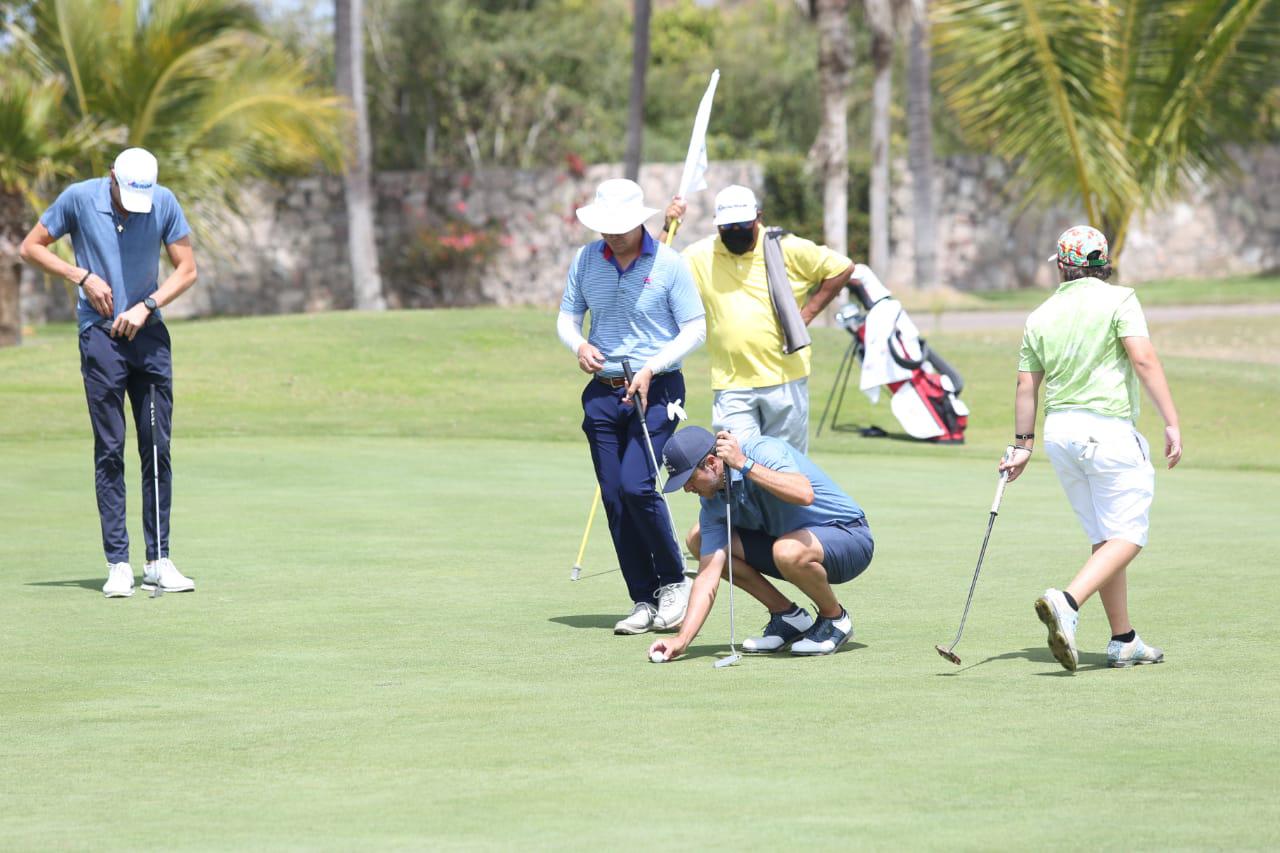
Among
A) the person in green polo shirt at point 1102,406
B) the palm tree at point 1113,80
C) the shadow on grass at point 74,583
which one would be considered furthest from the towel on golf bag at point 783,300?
the palm tree at point 1113,80

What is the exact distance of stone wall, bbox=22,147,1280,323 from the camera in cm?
3822

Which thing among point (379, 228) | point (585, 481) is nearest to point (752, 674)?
point (585, 481)

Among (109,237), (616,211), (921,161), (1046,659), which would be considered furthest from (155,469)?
(921,161)

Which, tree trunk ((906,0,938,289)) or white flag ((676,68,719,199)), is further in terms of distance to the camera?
tree trunk ((906,0,938,289))

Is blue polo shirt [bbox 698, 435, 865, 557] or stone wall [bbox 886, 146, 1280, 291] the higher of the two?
blue polo shirt [bbox 698, 435, 865, 557]

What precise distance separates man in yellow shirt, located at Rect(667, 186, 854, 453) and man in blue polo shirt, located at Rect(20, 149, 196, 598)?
8.12ft

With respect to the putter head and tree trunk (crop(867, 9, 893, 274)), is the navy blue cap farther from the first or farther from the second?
tree trunk (crop(867, 9, 893, 274))

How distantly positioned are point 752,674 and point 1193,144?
1447 cm

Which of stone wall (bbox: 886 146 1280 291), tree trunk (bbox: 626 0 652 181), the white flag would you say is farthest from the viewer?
stone wall (bbox: 886 146 1280 291)

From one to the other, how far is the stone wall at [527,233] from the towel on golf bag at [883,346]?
62.4 ft

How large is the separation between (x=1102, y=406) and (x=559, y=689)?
2368 mm

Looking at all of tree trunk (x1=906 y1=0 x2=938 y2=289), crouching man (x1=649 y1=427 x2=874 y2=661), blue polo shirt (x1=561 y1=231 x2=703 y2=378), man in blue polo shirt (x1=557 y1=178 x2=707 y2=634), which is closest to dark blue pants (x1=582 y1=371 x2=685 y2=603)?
man in blue polo shirt (x1=557 y1=178 x2=707 y2=634)

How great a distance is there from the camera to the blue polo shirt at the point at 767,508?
315 inches

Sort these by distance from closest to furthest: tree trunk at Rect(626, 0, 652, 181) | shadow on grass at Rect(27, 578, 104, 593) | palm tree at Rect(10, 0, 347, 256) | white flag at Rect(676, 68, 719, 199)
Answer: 1. shadow on grass at Rect(27, 578, 104, 593)
2. white flag at Rect(676, 68, 719, 199)
3. palm tree at Rect(10, 0, 347, 256)
4. tree trunk at Rect(626, 0, 652, 181)
